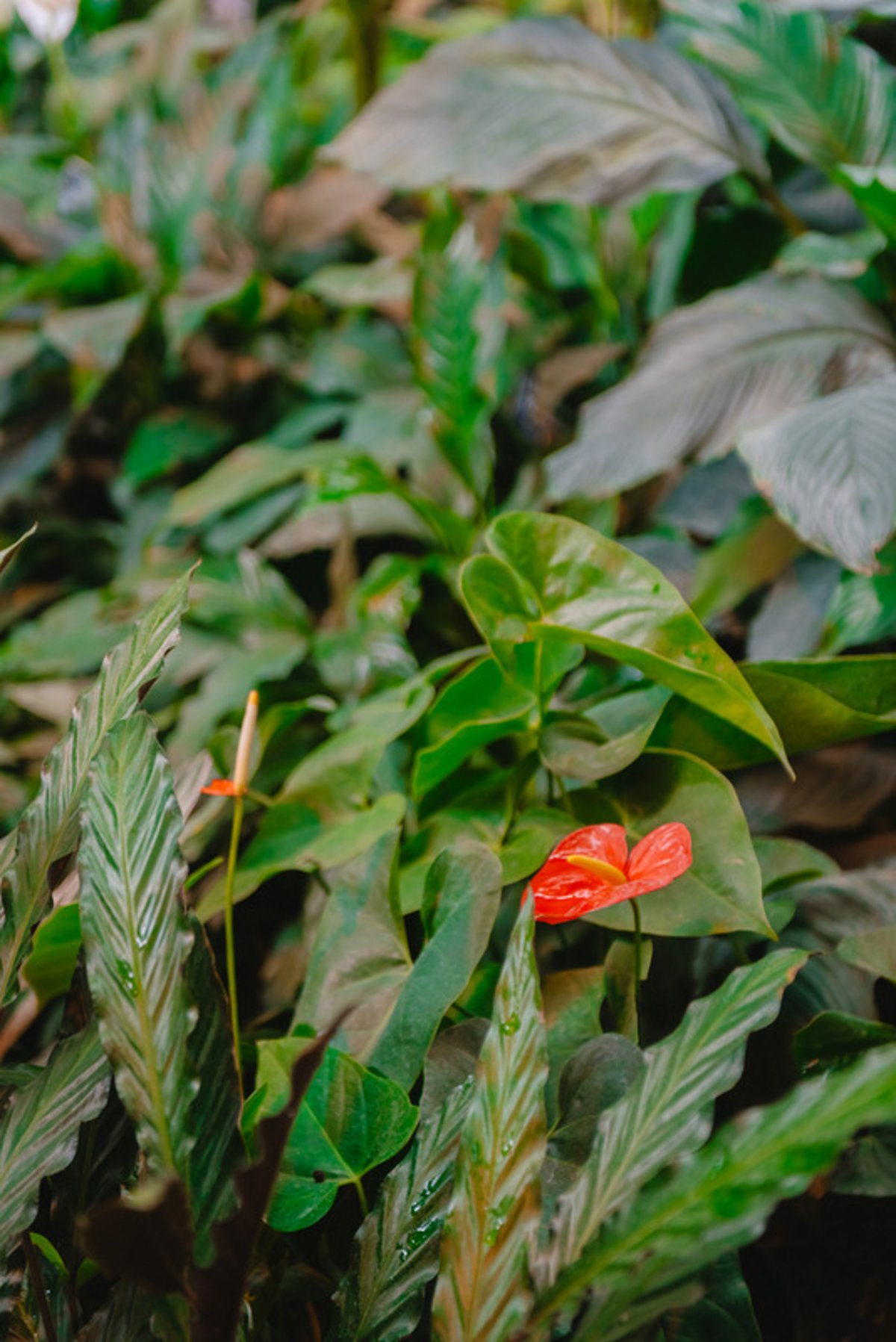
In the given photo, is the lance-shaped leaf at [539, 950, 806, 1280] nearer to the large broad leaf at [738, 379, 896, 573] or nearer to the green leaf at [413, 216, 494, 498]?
the large broad leaf at [738, 379, 896, 573]

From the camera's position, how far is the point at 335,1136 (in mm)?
540

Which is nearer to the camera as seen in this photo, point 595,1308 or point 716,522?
point 595,1308

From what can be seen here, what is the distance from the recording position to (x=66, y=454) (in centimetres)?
177

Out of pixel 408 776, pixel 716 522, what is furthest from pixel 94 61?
pixel 408 776

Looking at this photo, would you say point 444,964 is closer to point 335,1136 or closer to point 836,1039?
point 335,1136

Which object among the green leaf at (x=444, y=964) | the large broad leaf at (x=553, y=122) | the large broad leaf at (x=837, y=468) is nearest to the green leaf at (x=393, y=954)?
the green leaf at (x=444, y=964)

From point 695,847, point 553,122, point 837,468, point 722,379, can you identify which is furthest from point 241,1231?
point 553,122

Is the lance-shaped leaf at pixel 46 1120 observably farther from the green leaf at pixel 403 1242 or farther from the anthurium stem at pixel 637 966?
the anthurium stem at pixel 637 966

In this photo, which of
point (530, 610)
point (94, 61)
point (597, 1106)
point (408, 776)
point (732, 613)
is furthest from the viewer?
point (94, 61)

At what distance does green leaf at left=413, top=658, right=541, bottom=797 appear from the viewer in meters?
0.70

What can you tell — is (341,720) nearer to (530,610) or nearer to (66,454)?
(530,610)

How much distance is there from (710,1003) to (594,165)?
95 cm

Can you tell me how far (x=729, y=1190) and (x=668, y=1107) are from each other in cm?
8

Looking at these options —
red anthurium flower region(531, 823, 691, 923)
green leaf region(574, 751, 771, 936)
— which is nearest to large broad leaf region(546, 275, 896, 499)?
green leaf region(574, 751, 771, 936)
